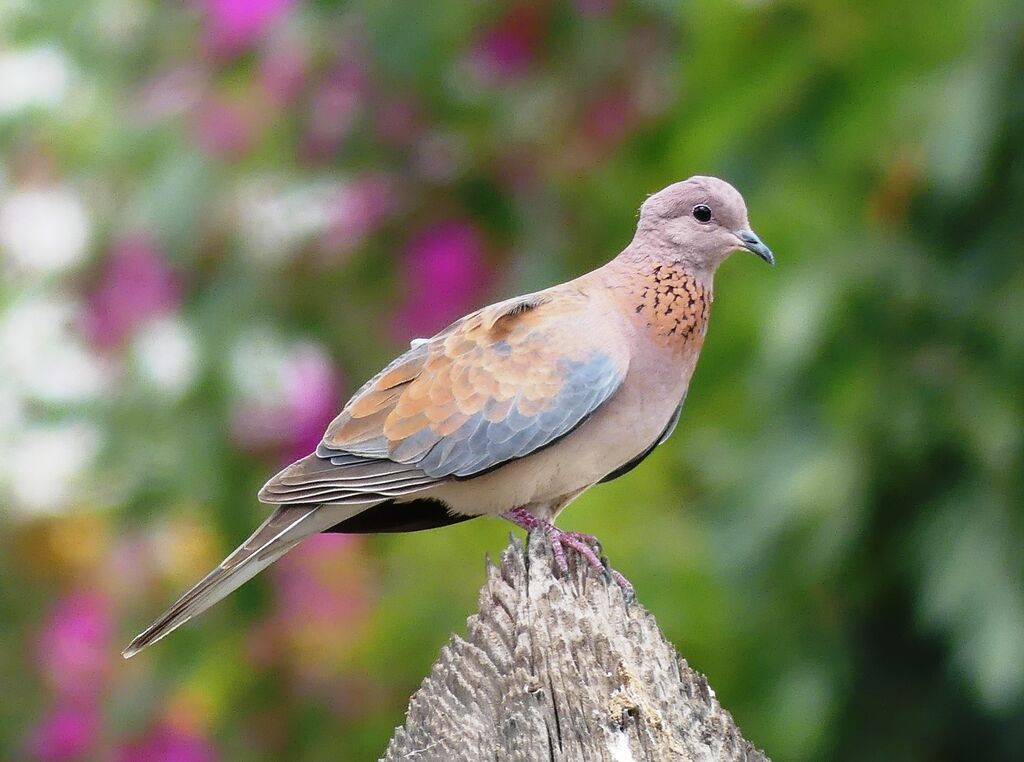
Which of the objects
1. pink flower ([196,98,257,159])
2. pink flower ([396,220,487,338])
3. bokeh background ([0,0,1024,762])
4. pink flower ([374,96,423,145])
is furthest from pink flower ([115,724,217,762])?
pink flower ([374,96,423,145])

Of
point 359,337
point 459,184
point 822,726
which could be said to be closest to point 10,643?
point 359,337

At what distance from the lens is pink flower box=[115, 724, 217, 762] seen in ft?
18.6

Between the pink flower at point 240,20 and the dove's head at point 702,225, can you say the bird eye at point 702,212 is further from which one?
the pink flower at point 240,20

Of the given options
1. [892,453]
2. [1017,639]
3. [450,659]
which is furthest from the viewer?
[892,453]

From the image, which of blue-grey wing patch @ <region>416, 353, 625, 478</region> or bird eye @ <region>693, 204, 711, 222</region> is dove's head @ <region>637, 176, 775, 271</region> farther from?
blue-grey wing patch @ <region>416, 353, 625, 478</region>

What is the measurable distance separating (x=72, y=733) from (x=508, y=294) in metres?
2.27

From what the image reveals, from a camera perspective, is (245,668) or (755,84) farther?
(245,668)

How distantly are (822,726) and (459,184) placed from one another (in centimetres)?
236

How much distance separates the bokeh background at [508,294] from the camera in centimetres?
470

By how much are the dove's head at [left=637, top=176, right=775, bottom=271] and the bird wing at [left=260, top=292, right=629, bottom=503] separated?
0.93 feet

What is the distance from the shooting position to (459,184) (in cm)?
590

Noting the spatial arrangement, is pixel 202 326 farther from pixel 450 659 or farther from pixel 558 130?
pixel 450 659

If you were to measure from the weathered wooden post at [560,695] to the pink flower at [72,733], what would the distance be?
368 cm

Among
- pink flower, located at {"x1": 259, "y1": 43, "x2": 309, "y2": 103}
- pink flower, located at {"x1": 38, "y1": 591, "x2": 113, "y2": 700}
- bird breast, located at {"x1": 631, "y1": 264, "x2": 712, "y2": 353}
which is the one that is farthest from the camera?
pink flower, located at {"x1": 38, "y1": 591, "x2": 113, "y2": 700}
